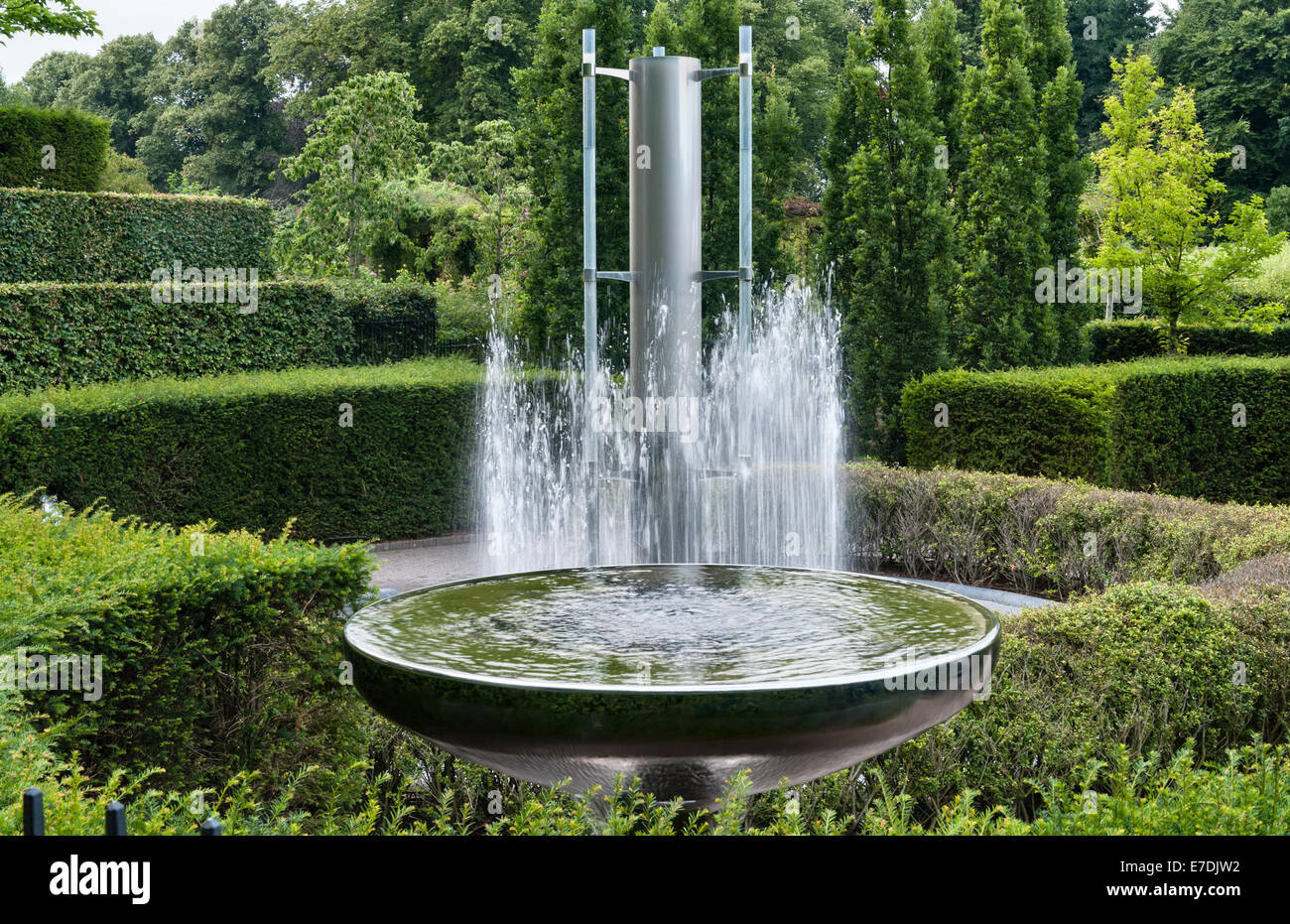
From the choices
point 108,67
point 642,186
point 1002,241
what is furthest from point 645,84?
point 108,67

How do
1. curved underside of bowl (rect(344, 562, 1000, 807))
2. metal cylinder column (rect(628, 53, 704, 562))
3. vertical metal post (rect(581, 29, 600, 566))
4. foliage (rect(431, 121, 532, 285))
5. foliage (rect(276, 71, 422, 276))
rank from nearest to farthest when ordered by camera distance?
1. curved underside of bowl (rect(344, 562, 1000, 807))
2. metal cylinder column (rect(628, 53, 704, 562))
3. vertical metal post (rect(581, 29, 600, 566))
4. foliage (rect(431, 121, 532, 285))
5. foliage (rect(276, 71, 422, 276))

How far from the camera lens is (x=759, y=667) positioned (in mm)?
3264

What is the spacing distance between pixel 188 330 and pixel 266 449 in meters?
3.29

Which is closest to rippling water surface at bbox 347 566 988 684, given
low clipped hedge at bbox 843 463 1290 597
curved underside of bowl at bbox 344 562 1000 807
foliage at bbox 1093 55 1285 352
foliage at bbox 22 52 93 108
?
curved underside of bowl at bbox 344 562 1000 807

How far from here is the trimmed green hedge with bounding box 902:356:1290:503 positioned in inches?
411

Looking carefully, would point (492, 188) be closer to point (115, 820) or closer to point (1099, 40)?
point (1099, 40)

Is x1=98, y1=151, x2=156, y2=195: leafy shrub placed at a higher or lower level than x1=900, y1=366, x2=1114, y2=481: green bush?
higher

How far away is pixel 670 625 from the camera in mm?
3879

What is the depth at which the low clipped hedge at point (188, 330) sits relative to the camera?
10.9 metres

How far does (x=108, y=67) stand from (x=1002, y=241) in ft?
132

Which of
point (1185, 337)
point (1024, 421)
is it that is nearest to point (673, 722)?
point (1024, 421)

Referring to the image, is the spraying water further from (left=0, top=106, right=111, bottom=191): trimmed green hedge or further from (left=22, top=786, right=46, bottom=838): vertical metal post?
(left=0, top=106, right=111, bottom=191): trimmed green hedge

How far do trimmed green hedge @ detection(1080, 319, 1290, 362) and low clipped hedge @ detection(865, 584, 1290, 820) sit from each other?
14017 mm
